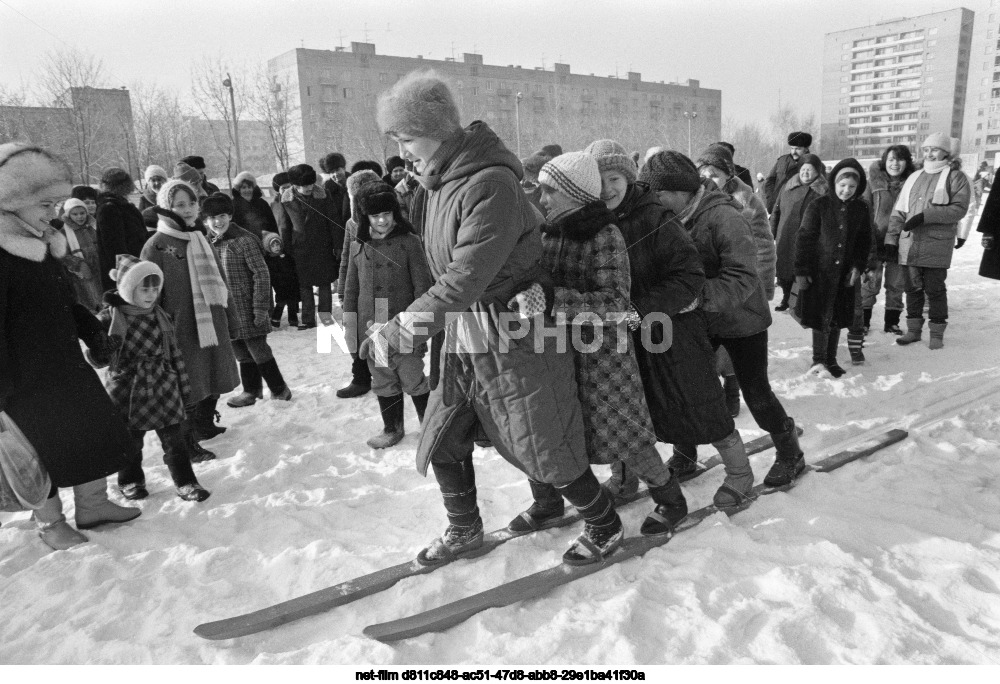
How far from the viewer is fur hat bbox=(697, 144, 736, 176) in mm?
3678

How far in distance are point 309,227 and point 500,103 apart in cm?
4868

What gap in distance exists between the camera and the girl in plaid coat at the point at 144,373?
3275 millimetres

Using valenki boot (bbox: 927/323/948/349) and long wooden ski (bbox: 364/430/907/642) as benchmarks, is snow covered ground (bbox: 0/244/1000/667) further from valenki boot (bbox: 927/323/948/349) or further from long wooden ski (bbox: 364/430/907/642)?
valenki boot (bbox: 927/323/948/349)

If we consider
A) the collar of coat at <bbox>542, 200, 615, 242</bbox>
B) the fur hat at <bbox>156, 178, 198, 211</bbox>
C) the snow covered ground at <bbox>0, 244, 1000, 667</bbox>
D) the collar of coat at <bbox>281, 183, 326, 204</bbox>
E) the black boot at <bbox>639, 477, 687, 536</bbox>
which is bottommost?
the snow covered ground at <bbox>0, 244, 1000, 667</bbox>

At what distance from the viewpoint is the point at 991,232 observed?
358 cm

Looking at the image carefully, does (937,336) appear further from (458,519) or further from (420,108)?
(420,108)

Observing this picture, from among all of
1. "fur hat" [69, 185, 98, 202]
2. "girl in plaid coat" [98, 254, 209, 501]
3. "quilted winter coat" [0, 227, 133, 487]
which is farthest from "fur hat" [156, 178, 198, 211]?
"fur hat" [69, 185, 98, 202]

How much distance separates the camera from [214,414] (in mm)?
4387

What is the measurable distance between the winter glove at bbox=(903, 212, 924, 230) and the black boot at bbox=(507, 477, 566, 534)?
4817 millimetres

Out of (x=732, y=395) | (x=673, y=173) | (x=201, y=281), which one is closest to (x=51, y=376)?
(x=201, y=281)

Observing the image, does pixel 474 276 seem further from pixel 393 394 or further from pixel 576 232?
pixel 393 394

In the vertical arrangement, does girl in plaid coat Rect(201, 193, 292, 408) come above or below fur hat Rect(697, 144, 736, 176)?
below

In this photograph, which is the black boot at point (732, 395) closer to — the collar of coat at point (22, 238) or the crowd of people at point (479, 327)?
the crowd of people at point (479, 327)

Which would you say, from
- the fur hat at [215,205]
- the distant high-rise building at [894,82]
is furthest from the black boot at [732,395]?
the distant high-rise building at [894,82]
